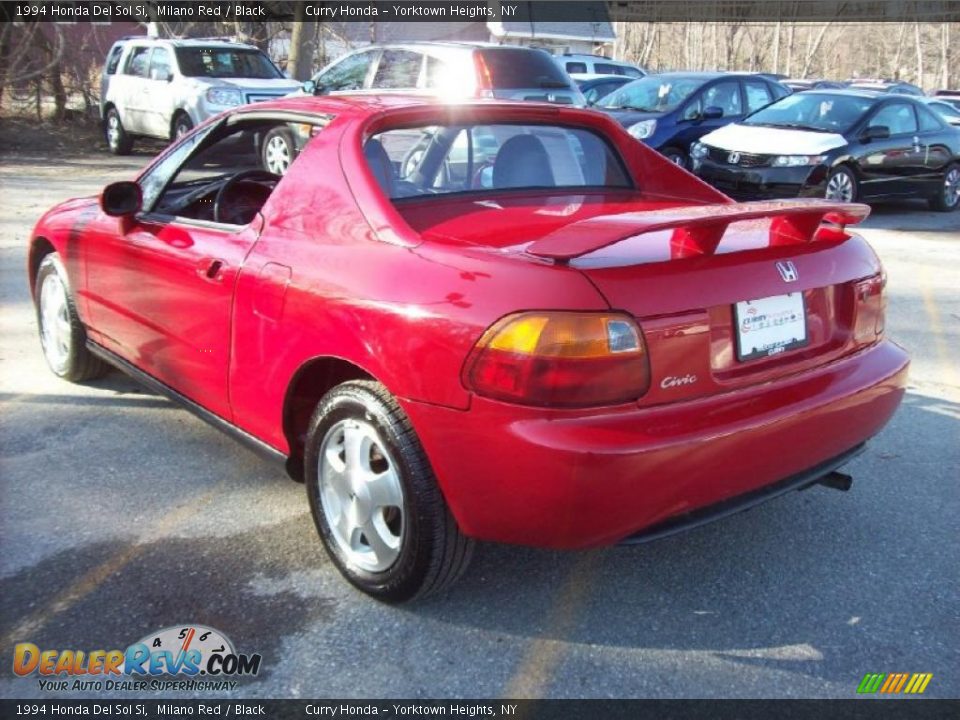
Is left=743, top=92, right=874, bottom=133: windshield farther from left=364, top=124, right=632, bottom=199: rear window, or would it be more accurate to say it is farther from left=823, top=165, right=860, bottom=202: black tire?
left=364, top=124, right=632, bottom=199: rear window

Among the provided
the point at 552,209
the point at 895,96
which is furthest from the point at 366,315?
the point at 895,96

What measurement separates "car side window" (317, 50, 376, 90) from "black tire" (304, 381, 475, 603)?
9770 millimetres

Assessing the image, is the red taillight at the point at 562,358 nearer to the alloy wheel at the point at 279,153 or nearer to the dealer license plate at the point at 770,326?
the dealer license plate at the point at 770,326

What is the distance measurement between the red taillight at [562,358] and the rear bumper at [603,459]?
44 mm

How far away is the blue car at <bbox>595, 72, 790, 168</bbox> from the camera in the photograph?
493 inches

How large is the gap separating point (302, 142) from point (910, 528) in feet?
9.00

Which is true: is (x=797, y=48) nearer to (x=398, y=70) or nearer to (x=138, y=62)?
(x=138, y=62)

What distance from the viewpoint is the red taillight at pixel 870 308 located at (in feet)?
10.00

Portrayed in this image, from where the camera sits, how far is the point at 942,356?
555 centimetres

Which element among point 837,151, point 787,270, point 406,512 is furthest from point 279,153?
point 837,151

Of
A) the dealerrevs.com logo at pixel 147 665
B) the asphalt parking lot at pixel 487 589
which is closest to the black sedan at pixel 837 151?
the asphalt parking lot at pixel 487 589

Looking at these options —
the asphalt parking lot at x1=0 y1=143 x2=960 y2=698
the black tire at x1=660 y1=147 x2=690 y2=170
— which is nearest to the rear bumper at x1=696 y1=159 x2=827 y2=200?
the black tire at x1=660 y1=147 x2=690 y2=170

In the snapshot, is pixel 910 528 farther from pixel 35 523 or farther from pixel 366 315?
pixel 35 523

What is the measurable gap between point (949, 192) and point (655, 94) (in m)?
4.33
